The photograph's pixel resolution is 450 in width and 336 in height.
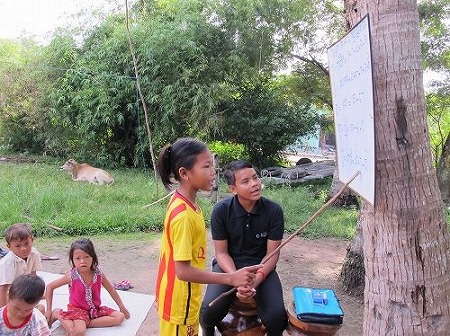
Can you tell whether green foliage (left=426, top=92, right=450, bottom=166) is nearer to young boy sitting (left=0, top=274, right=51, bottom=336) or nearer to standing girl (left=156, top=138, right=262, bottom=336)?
standing girl (left=156, top=138, right=262, bottom=336)

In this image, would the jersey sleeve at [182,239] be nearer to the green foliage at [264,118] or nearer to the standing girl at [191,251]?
the standing girl at [191,251]

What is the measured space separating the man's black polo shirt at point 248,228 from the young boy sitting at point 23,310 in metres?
1.12

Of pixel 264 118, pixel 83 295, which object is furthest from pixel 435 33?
pixel 83 295

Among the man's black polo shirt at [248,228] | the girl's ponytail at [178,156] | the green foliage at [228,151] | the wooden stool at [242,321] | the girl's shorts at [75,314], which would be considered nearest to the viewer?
the girl's ponytail at [178,156]

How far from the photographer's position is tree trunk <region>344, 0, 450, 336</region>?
177cm

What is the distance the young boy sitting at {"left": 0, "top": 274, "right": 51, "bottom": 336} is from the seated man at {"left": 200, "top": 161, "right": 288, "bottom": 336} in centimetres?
97

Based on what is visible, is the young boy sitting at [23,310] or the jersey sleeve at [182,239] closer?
the jersey sleeve at [182,239]

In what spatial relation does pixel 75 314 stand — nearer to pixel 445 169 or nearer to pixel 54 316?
pixel 54 316

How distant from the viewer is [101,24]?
42.0 ft

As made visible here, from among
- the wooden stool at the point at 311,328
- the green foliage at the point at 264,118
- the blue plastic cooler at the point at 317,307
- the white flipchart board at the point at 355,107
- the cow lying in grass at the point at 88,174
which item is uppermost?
the green foliage at the point at 264,118

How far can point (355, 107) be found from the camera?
1818mm

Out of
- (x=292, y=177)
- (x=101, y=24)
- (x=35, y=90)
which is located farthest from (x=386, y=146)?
(x=35, y=90)

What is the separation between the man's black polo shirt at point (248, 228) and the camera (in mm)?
2932

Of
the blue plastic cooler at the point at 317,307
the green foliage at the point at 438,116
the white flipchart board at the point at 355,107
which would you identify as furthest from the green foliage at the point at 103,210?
the white flipchart board at the point at 355,107
